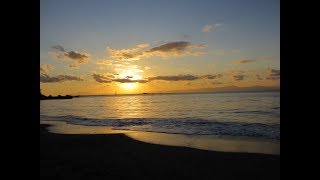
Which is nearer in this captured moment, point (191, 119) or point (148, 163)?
point (148, 163)

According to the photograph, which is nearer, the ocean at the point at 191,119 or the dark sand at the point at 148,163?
the dark sand at the point at 148,163

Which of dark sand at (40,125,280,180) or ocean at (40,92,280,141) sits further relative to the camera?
ocean at (40,92,280,141)

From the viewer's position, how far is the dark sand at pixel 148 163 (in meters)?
8.24

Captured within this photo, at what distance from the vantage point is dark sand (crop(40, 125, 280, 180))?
27.0 feet

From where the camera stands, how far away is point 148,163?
9641mm
